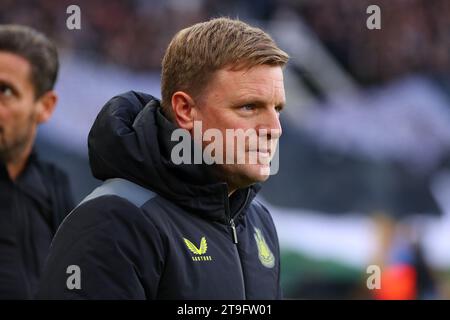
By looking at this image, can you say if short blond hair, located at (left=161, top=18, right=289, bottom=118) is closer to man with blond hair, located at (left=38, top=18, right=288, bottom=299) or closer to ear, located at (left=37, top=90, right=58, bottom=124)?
man with blond hair, located at (left=38, top=18, right=288, bottom=299)

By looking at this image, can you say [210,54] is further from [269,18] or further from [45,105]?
[269,18]

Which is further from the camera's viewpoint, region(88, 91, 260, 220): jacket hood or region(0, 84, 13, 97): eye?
region(0, 84, 13, 97): eye

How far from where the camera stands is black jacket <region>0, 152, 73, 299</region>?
3404mm

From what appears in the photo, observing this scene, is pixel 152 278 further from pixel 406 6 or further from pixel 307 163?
pixel 406 6

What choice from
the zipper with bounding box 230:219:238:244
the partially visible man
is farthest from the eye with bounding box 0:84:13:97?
the zipper with bounding box 230:219:238:244

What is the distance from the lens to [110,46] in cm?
923

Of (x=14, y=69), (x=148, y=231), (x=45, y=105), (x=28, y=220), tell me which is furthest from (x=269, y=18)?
(x=148, y=231)

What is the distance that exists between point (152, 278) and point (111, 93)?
7.12 meters

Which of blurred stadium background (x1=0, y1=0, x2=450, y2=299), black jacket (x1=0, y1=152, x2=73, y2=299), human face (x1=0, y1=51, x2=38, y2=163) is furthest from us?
blurred stadium background (x1=0, y1=0, x2=450, y2=299)

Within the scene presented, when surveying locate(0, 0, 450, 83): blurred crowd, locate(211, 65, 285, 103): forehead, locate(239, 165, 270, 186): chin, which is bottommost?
locate(239, 165, 270, 186): chin

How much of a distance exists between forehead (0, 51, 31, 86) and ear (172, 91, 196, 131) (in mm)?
1483

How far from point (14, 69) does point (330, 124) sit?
6.02m

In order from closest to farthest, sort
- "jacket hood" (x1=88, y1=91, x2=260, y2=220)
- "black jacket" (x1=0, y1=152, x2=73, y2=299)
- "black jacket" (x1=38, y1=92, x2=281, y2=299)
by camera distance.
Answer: "black jacket" (x1=38, y1=92, x2=281, y2=299), "jacket hood" (x1=88, y1=91, x2=260, y2=220), "black jacket" (x1=0, y1=152, x2=73, y2=299)

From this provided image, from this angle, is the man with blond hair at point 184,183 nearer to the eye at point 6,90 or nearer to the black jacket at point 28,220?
the black jacket at point 28,220
